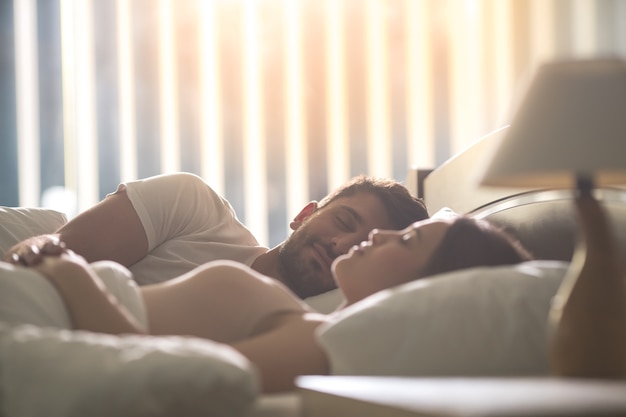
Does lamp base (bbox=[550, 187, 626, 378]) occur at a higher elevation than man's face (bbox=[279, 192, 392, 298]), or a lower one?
higher

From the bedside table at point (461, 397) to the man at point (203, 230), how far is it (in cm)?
105

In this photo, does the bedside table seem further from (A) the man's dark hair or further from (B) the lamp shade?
(A) the man's dark hair

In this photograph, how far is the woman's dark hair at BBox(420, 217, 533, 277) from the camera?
4.91 feet

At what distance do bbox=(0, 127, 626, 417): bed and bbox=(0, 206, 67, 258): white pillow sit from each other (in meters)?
1.00

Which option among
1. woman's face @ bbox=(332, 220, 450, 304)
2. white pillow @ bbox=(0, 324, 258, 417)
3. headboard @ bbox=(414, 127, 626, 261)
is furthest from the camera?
headboard @ bbox=(414, 127, 626, 261)

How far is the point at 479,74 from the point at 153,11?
1.39 metres

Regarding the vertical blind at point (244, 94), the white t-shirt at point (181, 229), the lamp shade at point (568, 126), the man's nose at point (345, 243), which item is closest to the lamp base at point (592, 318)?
the lamp shade at point (568, 126)

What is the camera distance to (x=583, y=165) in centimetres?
97

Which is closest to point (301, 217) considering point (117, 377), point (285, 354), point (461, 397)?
point (285, 354)

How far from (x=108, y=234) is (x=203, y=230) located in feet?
0.88

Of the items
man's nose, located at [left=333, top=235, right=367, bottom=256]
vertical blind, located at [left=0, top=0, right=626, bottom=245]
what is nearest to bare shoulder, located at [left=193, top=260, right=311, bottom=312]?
man's nose, located at [left=333, top=235, right=367, bottom=256]

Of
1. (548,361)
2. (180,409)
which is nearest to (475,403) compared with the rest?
(180,409)

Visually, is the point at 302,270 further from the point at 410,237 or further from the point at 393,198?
the point at 410,237

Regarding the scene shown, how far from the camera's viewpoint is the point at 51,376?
2.96 ft
